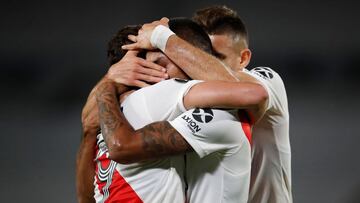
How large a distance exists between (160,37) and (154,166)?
31cm

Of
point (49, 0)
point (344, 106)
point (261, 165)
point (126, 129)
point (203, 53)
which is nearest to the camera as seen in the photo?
point (126, 129)

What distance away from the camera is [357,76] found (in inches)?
128

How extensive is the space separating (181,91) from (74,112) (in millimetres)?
1971

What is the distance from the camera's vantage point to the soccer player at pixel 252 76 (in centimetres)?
143

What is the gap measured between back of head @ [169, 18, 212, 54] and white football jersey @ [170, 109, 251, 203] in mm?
215

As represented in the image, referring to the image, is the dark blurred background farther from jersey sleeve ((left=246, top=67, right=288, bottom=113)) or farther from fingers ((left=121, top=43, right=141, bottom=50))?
fingers ((left=121, top=43, right=141, bottom=50))

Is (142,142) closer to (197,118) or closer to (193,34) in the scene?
(197,118)

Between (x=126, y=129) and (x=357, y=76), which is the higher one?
(x=126, y=129)

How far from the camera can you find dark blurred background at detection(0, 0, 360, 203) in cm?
306

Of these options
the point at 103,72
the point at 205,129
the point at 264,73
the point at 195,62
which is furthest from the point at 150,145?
the point at 103,72

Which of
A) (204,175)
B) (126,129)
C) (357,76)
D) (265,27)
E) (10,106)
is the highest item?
(126,129)

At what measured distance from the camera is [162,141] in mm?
1319

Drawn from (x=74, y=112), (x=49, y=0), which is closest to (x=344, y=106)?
(x=74, y=112)

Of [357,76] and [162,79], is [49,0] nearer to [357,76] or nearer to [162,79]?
[357,76]
